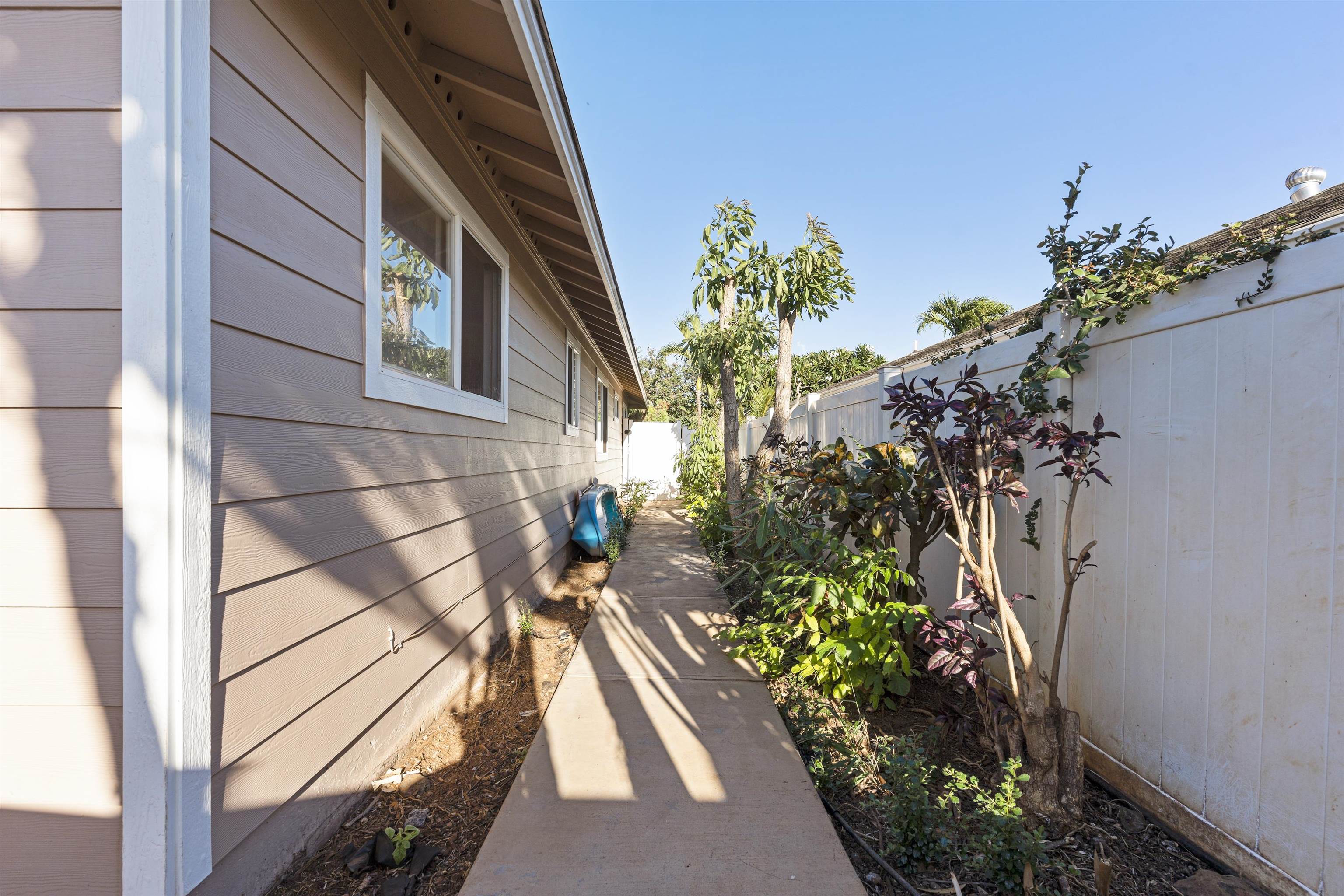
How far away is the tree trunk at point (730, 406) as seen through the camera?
5.75 meters

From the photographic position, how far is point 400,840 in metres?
1.76

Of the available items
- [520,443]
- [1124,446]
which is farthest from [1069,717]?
[520,443]

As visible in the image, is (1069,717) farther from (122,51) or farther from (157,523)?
(122,51)

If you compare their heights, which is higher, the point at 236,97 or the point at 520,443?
the point at 236,97

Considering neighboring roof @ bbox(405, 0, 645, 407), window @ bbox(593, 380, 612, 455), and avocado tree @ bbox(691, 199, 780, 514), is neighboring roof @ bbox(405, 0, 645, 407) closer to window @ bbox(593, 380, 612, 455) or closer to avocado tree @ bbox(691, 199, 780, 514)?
avocado tree @ bbox(691, 199, 780, 514)

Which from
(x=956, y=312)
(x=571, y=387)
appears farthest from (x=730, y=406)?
(x=956, y=312)

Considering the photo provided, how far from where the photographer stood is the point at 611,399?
452 inches

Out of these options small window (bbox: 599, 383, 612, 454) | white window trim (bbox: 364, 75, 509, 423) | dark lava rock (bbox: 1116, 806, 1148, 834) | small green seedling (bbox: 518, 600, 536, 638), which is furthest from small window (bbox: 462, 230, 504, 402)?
small window (bbox: 599, 383, 612, 454)

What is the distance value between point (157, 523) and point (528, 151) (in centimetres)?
257

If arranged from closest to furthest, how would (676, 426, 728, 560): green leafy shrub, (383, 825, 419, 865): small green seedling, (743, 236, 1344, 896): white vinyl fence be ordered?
(743, 236, 1344, 896): white vinyl fence
(383, 825, 419, 865): small green seedling
(676, 426, 728, 560): green leafy shrub

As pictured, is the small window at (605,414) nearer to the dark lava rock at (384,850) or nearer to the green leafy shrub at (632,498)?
the green leafy shrub at (632,498)

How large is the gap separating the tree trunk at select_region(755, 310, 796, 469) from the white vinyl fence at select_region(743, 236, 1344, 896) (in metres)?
2.92

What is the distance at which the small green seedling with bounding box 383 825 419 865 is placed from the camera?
172 cm

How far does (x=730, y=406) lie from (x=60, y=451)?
5329 millimetres
